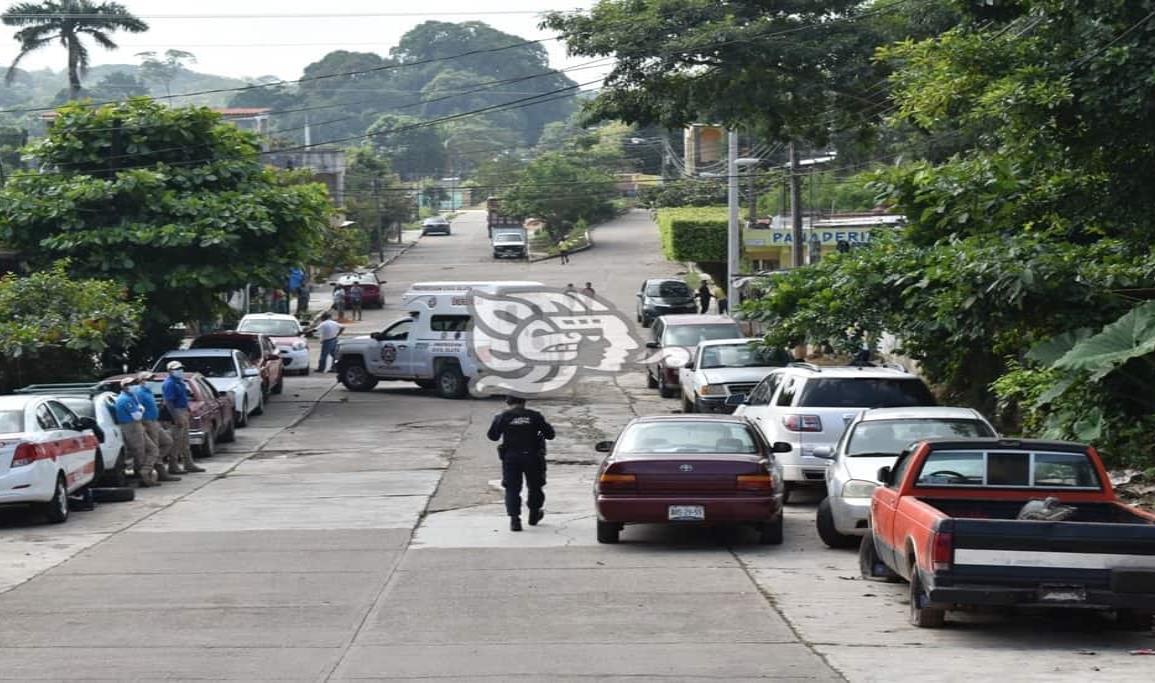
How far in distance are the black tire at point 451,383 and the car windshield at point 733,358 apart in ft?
23.8

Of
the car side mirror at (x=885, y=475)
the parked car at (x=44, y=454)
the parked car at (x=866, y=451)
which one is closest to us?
the car side mirror at (x=885, y=475)

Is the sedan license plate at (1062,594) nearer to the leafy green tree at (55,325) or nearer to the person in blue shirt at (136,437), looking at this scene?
the person in blue shirt at (136,437)

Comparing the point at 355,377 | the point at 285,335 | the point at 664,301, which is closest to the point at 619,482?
the point at 355,377

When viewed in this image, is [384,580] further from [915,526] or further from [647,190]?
[647,190]

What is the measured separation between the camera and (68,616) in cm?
1284

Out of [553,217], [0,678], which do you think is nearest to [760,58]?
[0,678]

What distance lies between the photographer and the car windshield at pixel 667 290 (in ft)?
183

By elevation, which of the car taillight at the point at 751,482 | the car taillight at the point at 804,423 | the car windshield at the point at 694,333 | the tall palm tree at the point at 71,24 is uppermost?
the tall palm tree at the point at 71,24

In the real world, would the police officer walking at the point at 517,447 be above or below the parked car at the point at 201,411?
above

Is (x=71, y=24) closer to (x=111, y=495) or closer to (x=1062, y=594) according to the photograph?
(x=111, y=495)

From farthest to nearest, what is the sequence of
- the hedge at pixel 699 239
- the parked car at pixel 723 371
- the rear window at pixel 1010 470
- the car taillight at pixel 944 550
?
the hedge at pixel 699 239
the parked car at pixel 723 371
the rear window at pixel 1010 470
the car taillight at pixel 944 550

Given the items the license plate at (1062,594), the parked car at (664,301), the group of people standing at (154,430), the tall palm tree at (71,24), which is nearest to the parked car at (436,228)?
the tall palm tree at (71,24)

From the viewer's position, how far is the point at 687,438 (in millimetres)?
17188

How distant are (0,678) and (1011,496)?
751 cm
